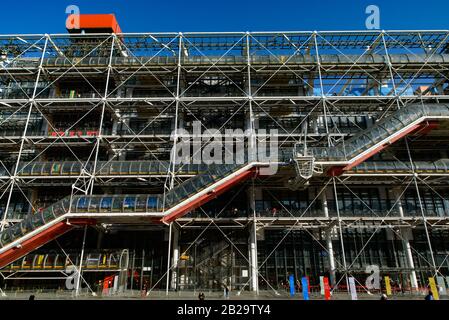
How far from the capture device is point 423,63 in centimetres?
2394

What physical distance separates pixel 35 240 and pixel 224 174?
38.9ft

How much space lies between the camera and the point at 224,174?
19141 mm

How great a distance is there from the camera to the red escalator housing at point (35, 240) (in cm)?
1781

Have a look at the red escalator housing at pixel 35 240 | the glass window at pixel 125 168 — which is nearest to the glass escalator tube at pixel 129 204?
the red escalator housing at pixel 35 240

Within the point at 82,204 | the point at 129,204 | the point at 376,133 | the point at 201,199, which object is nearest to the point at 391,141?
the point at 376,133

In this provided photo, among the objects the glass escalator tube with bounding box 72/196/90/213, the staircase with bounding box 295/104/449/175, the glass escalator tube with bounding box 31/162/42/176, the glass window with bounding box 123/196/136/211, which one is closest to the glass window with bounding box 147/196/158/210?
the glass window with bounding box 123/196/136/211

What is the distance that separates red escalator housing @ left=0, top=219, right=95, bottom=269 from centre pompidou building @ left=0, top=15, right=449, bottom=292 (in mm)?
109

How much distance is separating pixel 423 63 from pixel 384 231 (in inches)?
530

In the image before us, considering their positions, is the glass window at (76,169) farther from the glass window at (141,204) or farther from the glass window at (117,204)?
the glass window at (141,204)

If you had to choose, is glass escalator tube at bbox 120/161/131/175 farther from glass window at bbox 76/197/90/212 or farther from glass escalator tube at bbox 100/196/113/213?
glass window at bbox 76/197/90/212

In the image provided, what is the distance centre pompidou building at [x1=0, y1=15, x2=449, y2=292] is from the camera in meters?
19.4

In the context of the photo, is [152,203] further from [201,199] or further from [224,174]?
[224,174]
